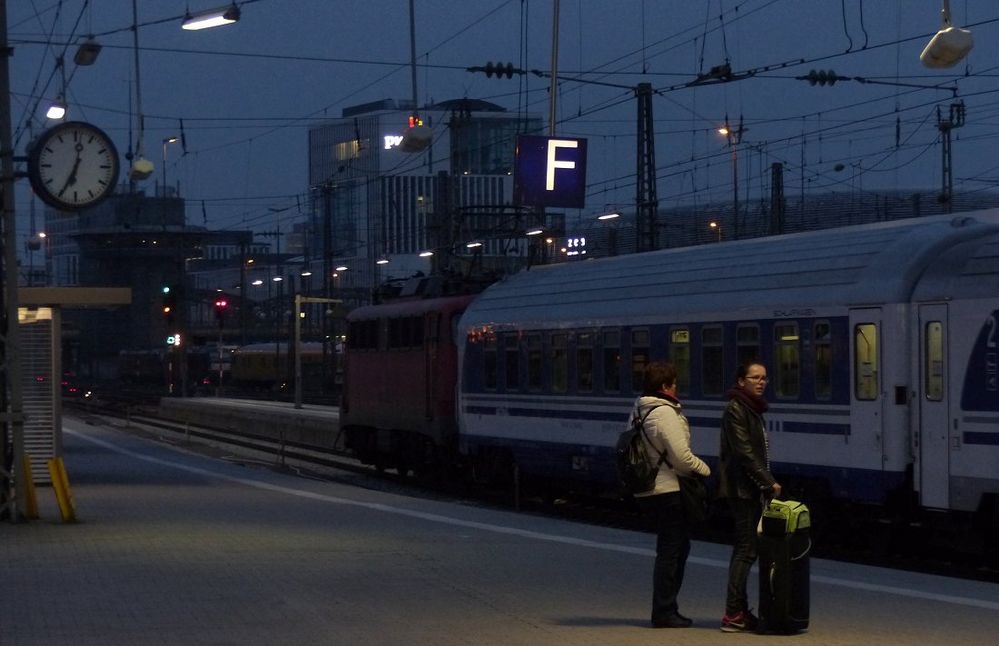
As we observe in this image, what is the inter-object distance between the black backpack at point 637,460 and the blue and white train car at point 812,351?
5.85 metres

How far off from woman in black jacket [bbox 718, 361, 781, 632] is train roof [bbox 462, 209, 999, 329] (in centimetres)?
609

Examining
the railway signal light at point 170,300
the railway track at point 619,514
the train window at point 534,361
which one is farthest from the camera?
the railway signal light at point 170,300

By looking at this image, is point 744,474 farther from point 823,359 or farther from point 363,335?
point 363,335

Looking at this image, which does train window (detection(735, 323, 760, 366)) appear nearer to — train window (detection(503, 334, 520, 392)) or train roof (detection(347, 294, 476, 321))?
train window (detection(503, 334, 520, 392))

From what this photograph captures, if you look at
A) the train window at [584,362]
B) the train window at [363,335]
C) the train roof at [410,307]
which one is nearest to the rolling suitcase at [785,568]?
the train window at [584,362]

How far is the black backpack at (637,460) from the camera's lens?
10.0 meters

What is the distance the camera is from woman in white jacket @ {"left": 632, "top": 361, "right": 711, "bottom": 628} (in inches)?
392

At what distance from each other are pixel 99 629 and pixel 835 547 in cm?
1073

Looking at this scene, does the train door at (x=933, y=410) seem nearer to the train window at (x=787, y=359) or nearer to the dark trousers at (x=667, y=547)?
the train window at (x=787, y=359)

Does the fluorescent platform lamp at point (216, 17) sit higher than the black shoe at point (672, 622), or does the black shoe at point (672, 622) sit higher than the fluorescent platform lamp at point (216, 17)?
the fluorescent platform lamp at point (216, 17)

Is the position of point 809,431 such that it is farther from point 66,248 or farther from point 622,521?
point 66,248

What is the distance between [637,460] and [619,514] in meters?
13.6

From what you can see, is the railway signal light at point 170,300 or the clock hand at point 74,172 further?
the railway signal light at point 170,300

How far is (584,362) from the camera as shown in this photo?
893 inches
